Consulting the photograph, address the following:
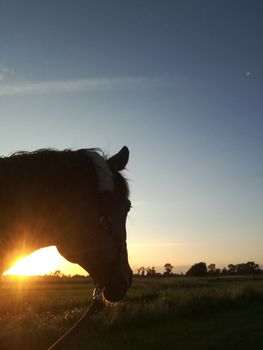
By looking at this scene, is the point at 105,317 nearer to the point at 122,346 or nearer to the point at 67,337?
the point at 122,346

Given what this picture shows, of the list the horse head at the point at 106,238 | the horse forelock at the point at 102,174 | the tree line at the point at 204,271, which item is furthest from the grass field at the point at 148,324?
the tree line at the point at 204,271

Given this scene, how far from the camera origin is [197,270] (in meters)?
129

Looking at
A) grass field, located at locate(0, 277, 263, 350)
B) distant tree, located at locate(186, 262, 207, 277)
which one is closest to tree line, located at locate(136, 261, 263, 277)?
distant tree, located at locate(186, 262, 207, 277)

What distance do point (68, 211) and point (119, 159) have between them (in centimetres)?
43

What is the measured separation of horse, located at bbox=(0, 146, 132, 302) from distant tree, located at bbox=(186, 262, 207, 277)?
4930 inches

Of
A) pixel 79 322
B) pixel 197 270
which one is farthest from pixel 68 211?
pixel 197 270

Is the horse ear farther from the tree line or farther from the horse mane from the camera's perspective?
the tree line

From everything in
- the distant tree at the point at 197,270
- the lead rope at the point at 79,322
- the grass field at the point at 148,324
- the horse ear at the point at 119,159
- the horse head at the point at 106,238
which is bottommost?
the grass field at the point at 148,324

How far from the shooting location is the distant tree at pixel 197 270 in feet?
413

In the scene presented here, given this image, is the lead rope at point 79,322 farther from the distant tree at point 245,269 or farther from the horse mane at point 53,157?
the distant tree at point 245,269

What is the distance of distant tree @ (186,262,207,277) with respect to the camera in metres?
126

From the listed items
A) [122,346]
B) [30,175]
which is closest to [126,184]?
[30,175]

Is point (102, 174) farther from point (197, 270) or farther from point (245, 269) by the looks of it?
point (245, 269)

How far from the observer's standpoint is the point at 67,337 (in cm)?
227
